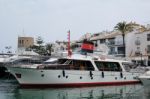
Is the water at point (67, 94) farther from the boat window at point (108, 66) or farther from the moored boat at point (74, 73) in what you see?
the boat window at point (108, 66)

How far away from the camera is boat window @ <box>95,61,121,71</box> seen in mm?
44478

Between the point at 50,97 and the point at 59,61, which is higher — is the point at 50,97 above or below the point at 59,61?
below

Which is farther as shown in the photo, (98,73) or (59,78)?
(98,73)

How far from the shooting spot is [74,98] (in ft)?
108

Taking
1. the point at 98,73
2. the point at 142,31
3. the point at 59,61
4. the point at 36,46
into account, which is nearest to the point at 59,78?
the point at 59,61

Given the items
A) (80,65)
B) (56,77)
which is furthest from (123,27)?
(56,77)

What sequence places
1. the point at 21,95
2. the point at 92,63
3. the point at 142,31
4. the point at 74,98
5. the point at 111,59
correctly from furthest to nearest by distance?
the point at 142,31, the point at 111,59, the point at 92,63, the point at 21,95, the point at 74,98

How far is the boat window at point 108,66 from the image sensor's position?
146ft

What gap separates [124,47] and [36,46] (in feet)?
107

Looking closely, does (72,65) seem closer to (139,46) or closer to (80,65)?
(80,65)

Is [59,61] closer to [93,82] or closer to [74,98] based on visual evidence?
[93,82]

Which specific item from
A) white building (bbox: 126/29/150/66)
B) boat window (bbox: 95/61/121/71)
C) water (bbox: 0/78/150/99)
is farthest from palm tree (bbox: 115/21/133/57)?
water (bbox: 0/78/150/99)

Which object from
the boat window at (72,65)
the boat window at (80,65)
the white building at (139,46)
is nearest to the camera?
the boat window at (72,65)

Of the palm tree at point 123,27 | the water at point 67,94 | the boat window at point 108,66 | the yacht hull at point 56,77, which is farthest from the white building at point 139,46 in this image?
the water at point 67,94
